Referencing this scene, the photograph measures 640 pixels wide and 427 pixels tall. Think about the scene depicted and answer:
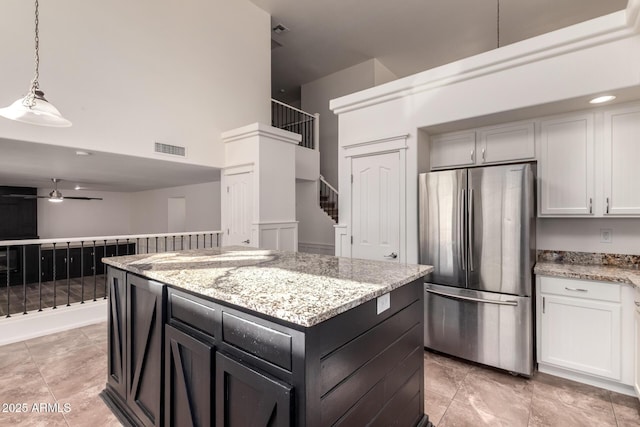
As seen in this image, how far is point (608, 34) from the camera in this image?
2.30 meters

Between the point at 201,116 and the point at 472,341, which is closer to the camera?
the point at 472,341

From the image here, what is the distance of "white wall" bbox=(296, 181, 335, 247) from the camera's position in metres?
6.59

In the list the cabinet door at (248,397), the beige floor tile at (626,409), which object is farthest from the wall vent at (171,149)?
the beige floor tile at (626,409)

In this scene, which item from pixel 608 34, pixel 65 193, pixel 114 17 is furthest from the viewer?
pixel 65 193

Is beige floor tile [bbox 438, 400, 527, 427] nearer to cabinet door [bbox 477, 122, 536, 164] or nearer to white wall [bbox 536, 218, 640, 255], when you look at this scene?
white wall [bbox 536, 218, 640, 255]

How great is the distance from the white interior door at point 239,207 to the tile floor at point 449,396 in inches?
91.5

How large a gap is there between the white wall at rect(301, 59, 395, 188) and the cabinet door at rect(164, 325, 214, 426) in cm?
652

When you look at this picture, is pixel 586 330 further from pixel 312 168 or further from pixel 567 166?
pixel 312 168

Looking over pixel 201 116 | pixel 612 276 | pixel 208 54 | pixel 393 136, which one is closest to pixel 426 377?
pixel 612 276

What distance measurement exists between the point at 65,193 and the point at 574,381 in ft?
35.9

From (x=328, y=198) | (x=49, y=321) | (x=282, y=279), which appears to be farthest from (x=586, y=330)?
(x=49, y=321)

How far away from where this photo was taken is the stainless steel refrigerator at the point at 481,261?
8.55 ft

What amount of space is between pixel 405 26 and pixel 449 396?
6343 mm

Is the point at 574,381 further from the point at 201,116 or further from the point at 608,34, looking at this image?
the point at 201,116
